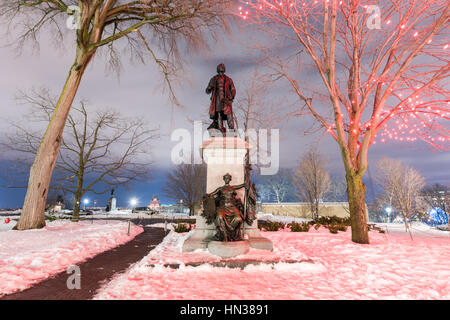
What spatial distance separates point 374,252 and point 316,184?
1973 cm

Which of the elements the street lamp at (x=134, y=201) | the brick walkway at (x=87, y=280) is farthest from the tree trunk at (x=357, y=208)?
the street lamp at (x=134, y=201)

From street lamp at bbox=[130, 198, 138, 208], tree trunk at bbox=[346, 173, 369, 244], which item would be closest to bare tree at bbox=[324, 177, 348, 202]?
tree trunk at bbox=[346, 173, 369, 244]

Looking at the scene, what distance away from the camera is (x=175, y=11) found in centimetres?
980

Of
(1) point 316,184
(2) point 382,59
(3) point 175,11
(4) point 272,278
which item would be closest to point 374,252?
(4) point 272,278

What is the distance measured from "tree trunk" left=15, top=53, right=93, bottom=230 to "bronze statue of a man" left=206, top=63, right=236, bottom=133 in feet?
24.0

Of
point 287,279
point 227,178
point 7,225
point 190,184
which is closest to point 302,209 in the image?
point 190,184

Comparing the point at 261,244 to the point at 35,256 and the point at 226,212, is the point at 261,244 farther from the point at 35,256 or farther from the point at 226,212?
the point at 35,256

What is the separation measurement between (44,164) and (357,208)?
12.5 metres

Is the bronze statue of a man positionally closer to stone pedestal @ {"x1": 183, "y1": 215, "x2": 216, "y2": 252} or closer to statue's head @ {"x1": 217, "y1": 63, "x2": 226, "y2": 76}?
statue's head @ {"x1": 217, "y1": 63, "x2": 226, "y2": 76}

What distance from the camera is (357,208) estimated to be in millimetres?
6957

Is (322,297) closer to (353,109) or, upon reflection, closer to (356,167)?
(356,167)

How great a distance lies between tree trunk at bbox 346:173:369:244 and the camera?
6930mm
